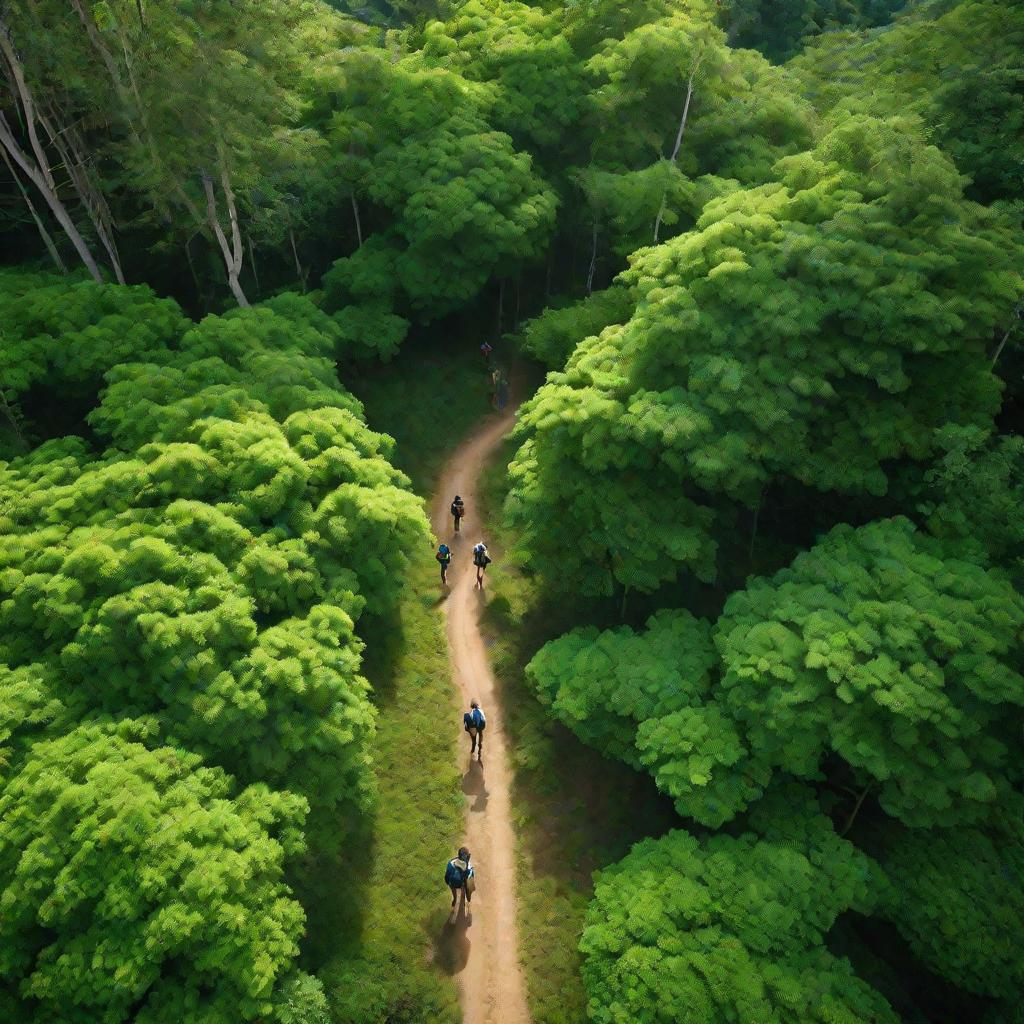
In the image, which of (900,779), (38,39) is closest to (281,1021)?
(900,779)

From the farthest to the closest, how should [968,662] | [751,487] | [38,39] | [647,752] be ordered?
[38,39] → [751,487] → [647,752] → [968,662]

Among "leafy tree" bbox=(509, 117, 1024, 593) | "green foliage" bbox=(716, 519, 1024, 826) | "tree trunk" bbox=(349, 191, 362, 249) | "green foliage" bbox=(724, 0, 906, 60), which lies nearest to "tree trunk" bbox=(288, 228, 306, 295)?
"tree trunk" bbox=(349, 191, 362, 249)

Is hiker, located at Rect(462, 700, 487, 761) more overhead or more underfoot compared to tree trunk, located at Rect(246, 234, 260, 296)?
more underfoot

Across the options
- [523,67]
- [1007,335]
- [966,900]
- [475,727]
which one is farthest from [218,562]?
[523,67]

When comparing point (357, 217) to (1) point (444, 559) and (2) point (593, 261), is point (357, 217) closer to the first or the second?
(2) point (593, 261)

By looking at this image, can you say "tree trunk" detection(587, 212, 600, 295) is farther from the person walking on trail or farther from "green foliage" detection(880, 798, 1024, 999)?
"green foliage" detection(880, 798, 1024, 999)

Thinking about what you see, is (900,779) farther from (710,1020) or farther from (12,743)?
(12,743)
